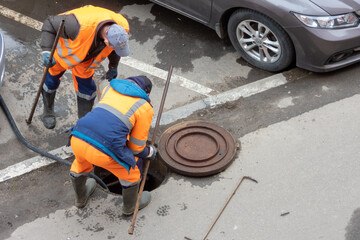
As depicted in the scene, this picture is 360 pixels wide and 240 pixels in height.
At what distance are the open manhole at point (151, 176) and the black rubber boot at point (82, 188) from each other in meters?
0.58

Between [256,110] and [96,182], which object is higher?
[256,110]

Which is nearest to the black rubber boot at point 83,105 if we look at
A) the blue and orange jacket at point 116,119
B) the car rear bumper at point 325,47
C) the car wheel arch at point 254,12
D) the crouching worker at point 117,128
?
the crouching worker at point 117,128

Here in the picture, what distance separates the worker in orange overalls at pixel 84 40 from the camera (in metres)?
5.13

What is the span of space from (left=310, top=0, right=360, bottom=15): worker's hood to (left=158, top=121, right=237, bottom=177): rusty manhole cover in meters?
1.82

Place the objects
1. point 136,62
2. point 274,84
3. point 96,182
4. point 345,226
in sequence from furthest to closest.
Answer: point 136,62 → point 274,84 → point 96,182 → point 345,226

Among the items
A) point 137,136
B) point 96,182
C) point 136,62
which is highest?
point 137,136

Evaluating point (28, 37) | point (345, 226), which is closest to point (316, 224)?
point (345, 226)

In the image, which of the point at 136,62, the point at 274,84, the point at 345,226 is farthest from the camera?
the point at 136,62

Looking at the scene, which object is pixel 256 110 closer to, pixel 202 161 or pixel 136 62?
pixel 202 161

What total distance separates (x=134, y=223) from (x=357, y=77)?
132 inches

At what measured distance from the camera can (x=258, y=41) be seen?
6609 millimetres

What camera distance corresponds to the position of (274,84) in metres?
6.54

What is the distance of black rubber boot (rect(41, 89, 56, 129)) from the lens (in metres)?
6.11

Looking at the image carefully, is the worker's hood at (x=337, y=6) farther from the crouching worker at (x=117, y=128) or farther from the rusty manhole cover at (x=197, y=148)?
the crouching worker at (x=117, y=128)
